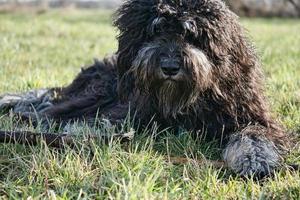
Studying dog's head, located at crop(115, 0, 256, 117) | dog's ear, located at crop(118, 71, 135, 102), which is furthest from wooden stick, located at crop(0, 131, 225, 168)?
dog's ear, located at crop(118, 71, 135, 102)

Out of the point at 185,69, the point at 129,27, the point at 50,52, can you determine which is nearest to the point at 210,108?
the point at 185,69

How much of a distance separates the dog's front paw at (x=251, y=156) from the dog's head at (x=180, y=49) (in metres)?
0.47

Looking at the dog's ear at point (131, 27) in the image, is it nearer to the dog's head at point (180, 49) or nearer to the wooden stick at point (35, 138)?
the dog's head at point (180, 49)

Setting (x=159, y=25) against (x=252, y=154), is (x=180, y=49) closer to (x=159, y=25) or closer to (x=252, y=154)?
(x=159, y=25)

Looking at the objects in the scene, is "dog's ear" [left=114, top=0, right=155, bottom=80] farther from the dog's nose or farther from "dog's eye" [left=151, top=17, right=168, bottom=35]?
the dog's nose

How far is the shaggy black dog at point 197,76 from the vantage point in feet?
15.2

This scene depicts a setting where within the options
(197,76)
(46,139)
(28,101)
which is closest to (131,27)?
(197,76)

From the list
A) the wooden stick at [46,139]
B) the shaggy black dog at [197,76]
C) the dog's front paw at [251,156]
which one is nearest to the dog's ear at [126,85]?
the shaggy black dog at [197,76]

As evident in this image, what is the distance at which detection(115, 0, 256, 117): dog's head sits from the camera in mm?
4645

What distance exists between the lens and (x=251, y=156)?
4.49 metres

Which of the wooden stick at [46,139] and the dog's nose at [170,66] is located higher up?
the dog's nose at [170,66]

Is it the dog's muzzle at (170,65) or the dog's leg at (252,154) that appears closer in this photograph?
the dog's leg at (252,154)

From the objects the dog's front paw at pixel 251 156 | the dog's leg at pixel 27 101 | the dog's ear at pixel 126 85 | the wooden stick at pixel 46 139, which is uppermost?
Result: the dog's ear at pixel 126 85

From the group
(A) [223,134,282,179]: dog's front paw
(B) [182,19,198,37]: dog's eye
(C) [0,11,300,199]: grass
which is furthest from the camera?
(B) [182,19,198,37]: dog's eye
